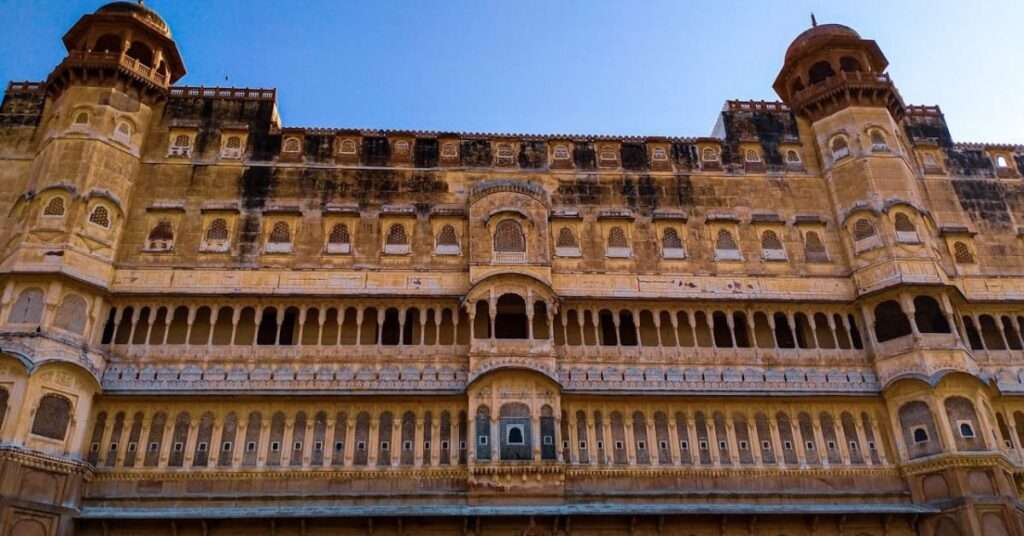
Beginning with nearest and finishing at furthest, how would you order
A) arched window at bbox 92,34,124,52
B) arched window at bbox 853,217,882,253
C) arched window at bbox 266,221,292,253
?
arched window at bbox 266,221,292,253
arched window at bbox 853,217,882,253
arched window at bbox 92,34,124,52

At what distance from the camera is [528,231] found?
27062mm

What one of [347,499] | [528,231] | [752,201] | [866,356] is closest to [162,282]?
[347,499]

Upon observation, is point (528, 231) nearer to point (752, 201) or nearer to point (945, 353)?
point (752, 201)

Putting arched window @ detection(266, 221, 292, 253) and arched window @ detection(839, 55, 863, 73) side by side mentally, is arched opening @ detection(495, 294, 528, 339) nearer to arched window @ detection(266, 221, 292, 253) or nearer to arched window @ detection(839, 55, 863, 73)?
arched window @ detection(266, 221, 292, 253)

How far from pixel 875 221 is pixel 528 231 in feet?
38.2

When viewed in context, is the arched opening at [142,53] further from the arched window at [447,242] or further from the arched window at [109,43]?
the arched window at [447,242]

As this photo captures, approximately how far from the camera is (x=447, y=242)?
2739 cm

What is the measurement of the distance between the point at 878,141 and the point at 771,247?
5777 millimetres

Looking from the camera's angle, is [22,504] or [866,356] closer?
[22,504]

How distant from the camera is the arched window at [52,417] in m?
21.8

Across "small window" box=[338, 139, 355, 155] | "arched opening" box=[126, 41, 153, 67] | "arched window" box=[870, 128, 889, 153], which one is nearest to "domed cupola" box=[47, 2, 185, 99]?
"arched opening" box=[126, 41, 153, 67]

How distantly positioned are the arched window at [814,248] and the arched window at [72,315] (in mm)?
23008

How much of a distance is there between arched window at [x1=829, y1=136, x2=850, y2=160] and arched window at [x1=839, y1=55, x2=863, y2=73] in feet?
10.6

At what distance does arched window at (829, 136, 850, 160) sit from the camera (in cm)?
2956
